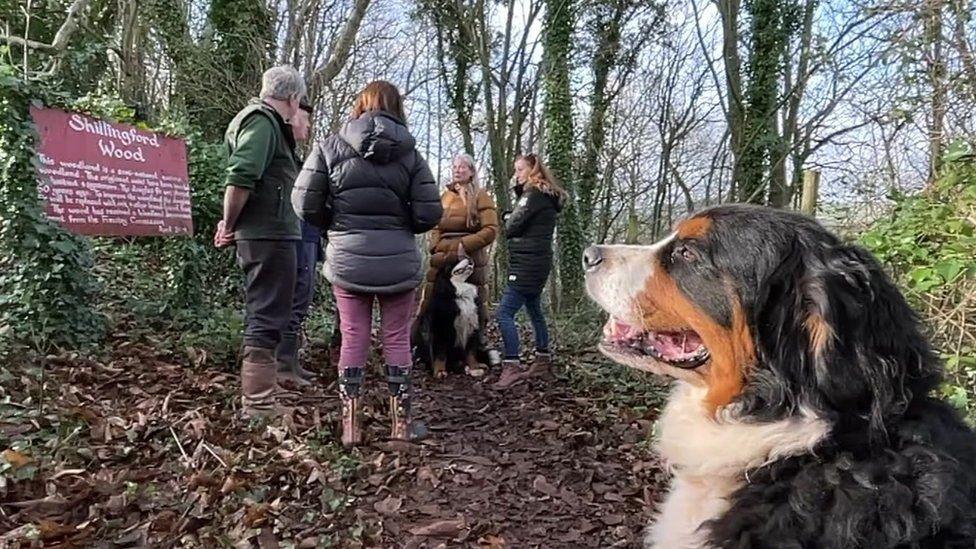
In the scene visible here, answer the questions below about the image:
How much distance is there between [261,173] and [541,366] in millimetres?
4087

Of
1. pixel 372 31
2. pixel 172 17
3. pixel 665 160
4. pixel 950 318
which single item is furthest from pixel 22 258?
pixel 665 160

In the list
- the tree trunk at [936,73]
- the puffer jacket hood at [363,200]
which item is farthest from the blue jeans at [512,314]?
the tree trunk at [936,73]

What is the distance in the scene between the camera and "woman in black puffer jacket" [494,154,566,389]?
25.0ft

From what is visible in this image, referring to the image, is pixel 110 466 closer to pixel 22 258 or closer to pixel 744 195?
pixel 22 258

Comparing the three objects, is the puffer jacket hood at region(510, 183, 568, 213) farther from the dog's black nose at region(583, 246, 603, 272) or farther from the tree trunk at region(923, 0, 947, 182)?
the dog's black nose at region(583, 246, 603, 272)

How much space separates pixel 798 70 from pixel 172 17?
1122cm

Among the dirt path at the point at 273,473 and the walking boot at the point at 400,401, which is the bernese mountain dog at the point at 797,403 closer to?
the dirt path at the point at 273,473

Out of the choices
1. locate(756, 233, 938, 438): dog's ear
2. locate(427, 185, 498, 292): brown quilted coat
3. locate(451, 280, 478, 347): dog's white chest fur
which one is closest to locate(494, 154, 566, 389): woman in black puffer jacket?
locate(427, 185, 498, 292): brown quilted coat

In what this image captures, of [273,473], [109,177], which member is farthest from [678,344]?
[109,177]

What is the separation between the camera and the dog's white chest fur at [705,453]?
2.22 m

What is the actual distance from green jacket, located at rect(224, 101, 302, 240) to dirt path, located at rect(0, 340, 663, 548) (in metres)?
1.32

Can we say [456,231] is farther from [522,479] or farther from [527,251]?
[522,479]

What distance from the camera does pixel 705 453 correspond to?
95.3 inches

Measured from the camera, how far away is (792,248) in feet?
8.01
